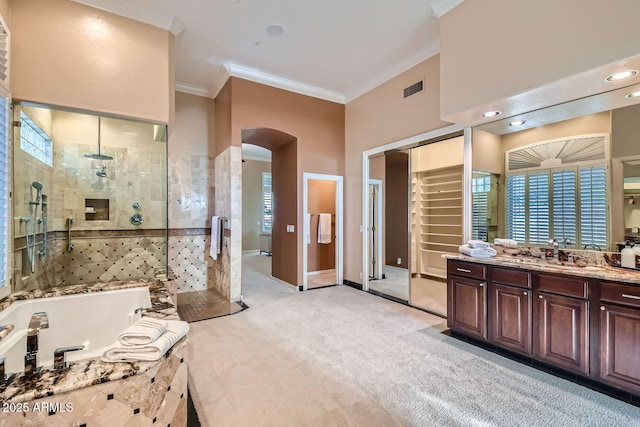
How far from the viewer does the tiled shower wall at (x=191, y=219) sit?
4996mm

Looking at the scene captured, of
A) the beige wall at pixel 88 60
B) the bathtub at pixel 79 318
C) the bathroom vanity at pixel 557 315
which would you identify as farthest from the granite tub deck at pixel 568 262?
the beige wall at pixel 88 60

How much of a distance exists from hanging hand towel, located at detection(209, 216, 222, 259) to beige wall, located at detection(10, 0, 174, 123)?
6.46ft

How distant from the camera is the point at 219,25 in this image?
3547 millimetres

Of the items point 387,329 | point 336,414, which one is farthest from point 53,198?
point 387,329

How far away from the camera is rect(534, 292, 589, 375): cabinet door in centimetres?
231

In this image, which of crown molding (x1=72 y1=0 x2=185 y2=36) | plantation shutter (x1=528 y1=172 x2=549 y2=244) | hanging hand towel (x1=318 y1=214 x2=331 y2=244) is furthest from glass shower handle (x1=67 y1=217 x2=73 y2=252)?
plantation shutter (x1=528 y1=172 x2=549 y2=244)

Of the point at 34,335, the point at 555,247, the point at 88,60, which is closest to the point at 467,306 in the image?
the point at 555,247

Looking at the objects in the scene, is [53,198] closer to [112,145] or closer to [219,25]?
[112,145]

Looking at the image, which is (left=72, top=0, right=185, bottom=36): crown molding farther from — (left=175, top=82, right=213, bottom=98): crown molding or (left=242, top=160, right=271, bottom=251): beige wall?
(left=242, top=160, right=271, bottom=251): beige wall

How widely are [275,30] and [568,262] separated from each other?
4097mm

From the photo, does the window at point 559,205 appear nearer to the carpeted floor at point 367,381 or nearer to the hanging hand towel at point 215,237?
the carpeted floor at point 367,381

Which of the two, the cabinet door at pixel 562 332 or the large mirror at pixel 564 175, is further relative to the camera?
the large mirror at pixel 564 175

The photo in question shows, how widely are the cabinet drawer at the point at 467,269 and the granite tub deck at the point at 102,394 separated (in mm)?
2790

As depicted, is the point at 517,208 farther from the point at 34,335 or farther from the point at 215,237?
the point at 34,335
